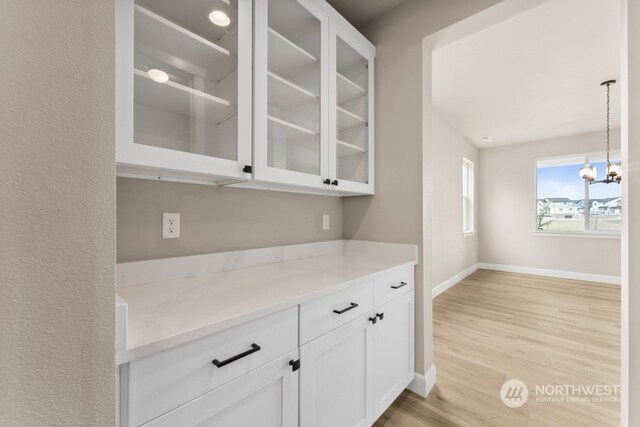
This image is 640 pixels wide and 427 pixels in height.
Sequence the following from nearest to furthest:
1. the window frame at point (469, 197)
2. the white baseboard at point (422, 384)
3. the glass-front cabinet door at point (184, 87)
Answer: the glass-front cabinet door at point (184, 87)
the white baseboard at point (422, 384)
the window frame at point (469, 197)

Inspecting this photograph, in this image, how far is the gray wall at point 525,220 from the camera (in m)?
4.61

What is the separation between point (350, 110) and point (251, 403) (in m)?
1.72

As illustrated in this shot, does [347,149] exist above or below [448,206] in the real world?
above

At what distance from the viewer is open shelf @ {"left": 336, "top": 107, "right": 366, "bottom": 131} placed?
5.88 ft

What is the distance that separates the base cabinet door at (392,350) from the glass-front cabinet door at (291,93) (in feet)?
2.74

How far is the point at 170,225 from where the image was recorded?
1252 mm

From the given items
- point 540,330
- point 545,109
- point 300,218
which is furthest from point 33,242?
point 545,109

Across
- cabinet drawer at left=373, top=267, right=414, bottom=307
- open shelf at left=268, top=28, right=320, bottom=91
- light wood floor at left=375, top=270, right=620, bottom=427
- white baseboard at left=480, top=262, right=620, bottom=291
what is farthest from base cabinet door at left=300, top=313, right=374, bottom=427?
white baseboard at left=480, top=262, right=620, bottom=291

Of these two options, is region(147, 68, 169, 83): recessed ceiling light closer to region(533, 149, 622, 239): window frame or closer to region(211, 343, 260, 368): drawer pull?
region(211, 343, 260, 368): drawer pull

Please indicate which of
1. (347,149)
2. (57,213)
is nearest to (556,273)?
(347,149)

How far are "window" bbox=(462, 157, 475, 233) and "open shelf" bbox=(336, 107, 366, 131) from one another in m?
4.06

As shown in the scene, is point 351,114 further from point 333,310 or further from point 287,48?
point 333,310

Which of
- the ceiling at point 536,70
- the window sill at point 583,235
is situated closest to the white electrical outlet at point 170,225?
the ceiling at point 536,70

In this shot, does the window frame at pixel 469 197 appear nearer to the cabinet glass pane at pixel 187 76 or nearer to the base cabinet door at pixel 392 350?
the base cabinet door at pixel 392 350
